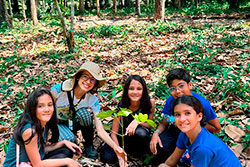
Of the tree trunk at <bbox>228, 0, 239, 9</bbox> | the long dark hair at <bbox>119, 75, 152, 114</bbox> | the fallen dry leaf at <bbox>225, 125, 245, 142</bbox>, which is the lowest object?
the fallen dry leaf at <bbox>225, 125, 245, 142</bbox>

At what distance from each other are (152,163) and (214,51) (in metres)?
4.00

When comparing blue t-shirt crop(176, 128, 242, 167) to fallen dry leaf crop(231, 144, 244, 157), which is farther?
fallen dry leaf crop(231, 144, 244, 157)

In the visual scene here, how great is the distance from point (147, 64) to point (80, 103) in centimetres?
313

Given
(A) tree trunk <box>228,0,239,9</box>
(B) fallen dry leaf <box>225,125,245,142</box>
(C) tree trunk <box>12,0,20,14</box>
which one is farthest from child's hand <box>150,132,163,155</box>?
(C) tree trunk <box>12,0,20,14</box>

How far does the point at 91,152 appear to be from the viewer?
296 centimetres

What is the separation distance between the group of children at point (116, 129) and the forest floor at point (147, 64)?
35 cm

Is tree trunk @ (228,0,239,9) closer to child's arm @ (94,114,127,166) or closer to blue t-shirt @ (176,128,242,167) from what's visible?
child's arm @ (94,114,127,166)

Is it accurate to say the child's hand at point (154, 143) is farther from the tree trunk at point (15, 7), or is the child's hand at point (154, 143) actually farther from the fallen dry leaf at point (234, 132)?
the tree trunk at point (15, 7)

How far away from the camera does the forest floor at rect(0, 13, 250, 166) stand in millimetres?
3539

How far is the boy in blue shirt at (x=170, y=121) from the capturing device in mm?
2533

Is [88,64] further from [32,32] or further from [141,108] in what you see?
[32,32]

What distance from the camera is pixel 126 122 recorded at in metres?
3.19

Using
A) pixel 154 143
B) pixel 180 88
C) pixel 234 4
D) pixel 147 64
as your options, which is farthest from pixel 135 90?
pixel 234 4

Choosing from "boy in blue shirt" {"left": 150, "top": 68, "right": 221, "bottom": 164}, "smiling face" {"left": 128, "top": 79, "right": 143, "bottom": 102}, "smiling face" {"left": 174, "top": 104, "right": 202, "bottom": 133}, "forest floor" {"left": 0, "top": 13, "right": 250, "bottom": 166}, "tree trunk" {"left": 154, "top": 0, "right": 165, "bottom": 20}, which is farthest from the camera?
"tree trunk" {"left": 154, "top": 0, "right": 165, "bottom": 20}
